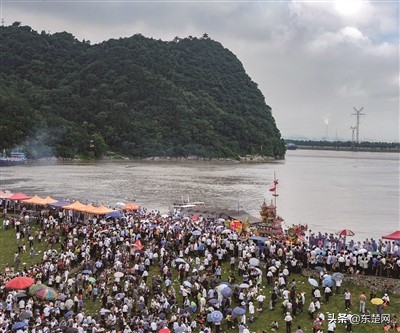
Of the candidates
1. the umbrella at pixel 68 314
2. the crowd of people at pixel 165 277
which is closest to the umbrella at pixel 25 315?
the crowd of people at pixel 165 277

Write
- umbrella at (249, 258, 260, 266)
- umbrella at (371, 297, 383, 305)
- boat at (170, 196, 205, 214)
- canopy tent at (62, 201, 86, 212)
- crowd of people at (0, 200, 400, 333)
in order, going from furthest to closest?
A: boat at (170, 196, 205, 214) → canopy tent at (62, 201, 86, 212) → umbrella at (249, 258, 260, 266) → crowd of people at (0, 200, 400, 333) → umbrella at (371, 297, 383, 305)

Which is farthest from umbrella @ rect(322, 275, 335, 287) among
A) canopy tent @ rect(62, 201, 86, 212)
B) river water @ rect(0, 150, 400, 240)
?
river water @ rect(0, 150, 400, 240)

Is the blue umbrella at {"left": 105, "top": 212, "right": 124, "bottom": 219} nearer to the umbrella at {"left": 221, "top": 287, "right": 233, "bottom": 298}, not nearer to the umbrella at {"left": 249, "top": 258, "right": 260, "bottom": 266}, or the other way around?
the umbrella at {"left": 249, "top": 258, "right": 260, "bottom": 266}

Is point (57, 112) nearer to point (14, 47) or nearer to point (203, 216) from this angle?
point (14, 47)

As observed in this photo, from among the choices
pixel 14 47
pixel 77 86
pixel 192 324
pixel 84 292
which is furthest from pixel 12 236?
pixel 14 47

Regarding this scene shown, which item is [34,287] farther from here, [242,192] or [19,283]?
[242,192]
